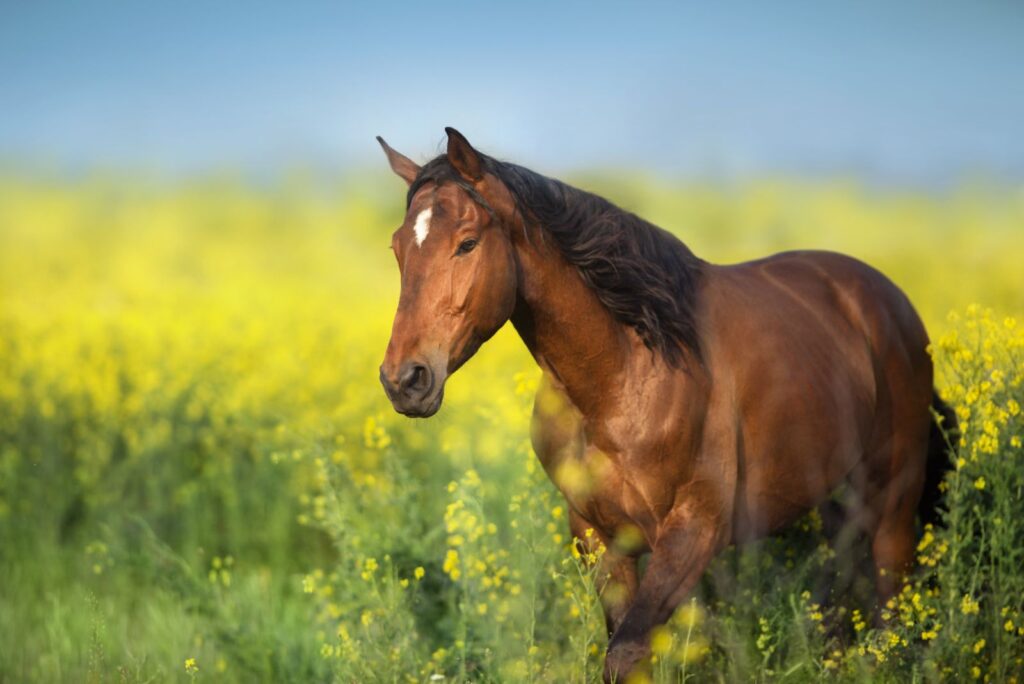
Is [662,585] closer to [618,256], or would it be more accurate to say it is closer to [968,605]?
[618,256]

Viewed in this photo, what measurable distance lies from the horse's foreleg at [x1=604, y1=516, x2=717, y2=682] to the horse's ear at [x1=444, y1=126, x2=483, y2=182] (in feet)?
4.53

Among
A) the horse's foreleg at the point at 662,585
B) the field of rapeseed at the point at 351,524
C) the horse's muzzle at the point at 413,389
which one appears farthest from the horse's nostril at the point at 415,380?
the horse's foreleg at the point at 662,585

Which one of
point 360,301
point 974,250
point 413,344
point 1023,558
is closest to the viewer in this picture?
point 413,344

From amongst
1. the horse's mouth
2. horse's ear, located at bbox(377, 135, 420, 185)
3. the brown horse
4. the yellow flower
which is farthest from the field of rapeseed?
horse's ear, located at bbox(377, 135, 420, 185)

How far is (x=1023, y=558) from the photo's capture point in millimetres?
4629

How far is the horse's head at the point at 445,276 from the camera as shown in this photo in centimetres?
329

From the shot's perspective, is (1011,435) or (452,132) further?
(1011,435)

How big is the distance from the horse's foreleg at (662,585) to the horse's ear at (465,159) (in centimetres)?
138

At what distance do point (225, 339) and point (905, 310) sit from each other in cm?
698

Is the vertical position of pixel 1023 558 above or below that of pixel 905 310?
below

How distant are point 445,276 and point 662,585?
1280 millimetres

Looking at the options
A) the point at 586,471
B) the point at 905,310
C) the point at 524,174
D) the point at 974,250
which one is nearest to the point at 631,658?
the point at 586,471

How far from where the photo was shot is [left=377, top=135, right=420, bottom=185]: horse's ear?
12.3 ft

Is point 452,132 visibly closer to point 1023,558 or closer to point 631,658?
point 631,658
